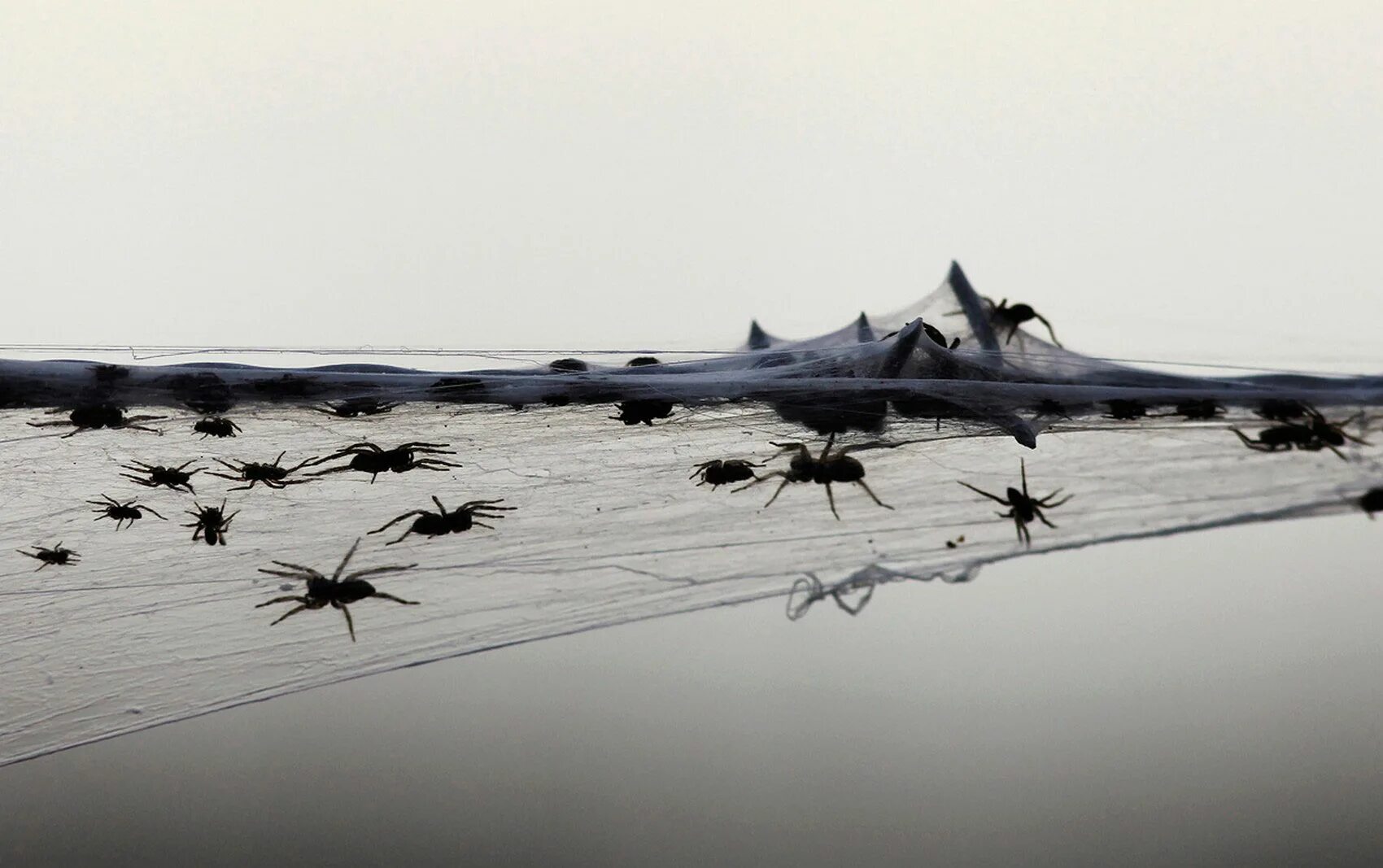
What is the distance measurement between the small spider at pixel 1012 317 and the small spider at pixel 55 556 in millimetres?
960

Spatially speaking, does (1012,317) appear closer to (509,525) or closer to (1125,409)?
(1125,409)

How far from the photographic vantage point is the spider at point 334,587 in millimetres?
838

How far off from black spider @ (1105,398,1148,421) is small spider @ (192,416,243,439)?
71 cm

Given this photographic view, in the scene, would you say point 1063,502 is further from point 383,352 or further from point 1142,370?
point 383,352

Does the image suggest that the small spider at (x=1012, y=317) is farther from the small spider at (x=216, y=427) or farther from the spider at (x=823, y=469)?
the small spider at (x=216, y=427)

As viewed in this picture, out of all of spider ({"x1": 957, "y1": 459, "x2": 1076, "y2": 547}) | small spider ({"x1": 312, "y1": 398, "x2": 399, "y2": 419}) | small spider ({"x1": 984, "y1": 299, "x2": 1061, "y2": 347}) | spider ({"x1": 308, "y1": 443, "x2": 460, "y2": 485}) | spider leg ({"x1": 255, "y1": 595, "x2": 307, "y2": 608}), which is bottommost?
spider leg ({"x1": 255, "y1": 595, "x2": 307, "y2": 608})

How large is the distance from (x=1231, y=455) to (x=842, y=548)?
0.34m

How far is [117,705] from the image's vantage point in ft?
2.89

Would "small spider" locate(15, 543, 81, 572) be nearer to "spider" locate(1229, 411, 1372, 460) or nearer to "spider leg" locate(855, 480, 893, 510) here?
"spider leg" locate(855, 480, 893, 510)

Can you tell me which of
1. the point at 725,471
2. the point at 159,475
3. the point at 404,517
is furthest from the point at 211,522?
the point at 725,471

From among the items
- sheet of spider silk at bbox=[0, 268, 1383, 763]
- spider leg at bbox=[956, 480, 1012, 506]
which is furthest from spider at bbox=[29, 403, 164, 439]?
spider leg at bbox=[956, 480, 1012, 506]

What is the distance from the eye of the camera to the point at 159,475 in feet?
2.55

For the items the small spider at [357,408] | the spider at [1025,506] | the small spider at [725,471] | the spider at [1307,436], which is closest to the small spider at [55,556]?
the small spider at [357,408]

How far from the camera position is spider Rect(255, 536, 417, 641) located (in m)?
0.84
